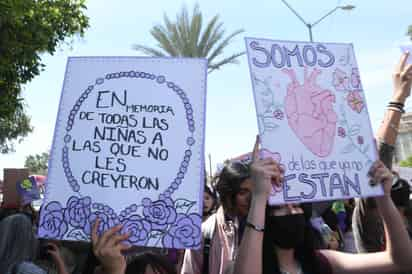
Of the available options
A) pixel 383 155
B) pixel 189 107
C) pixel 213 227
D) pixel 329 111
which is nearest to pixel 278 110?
pixel 329 111

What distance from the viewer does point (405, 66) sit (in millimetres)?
2363

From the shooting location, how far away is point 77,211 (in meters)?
1.84

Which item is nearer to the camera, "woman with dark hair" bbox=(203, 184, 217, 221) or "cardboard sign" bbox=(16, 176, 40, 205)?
"woman with dark hair" bbox=(203, 184, 217, 221)

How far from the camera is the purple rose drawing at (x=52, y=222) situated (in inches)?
72.1

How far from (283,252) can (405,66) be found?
1.31m

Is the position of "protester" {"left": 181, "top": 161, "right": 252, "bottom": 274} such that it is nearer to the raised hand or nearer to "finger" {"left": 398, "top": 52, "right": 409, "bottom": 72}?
the raised hand

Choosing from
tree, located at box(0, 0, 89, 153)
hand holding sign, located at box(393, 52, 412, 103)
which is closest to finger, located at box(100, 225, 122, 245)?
hand holding sign, located at box(393, 52, 412, 103)

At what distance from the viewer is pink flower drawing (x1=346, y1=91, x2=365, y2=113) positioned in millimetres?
2158

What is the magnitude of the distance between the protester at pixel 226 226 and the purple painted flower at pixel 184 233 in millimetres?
421

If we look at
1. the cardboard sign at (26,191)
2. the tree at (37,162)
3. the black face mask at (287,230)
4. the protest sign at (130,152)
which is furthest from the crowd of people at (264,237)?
the tree at (37,162)

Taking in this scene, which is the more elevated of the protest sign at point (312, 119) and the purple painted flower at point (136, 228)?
the protest sign at point (312, 119)

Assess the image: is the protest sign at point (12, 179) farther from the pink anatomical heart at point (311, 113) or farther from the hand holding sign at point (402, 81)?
the hand holding sign at point (402, 81)

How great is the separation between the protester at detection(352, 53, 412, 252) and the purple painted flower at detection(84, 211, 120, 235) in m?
1.42

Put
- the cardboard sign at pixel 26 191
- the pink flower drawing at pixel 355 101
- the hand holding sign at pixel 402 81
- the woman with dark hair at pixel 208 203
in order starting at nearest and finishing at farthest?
the pink flower drawing at pixel 355 101 → the hand holding sign at pixel 402 81 → the woman with dark hair at pixel 208 203 → the cardboard sign at pixel 26 191
